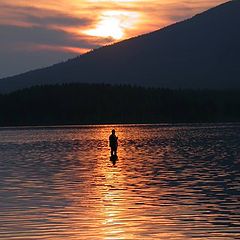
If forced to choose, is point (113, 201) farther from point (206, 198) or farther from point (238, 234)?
point (238, 234)

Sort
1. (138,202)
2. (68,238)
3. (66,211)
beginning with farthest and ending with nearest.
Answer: (138,202) → (66,211) → (68,238)

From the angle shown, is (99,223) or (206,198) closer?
(99,223)

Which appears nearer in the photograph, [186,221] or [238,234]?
[238,234]

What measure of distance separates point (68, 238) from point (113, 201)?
7.49 metres

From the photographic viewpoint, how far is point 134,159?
54344 mm

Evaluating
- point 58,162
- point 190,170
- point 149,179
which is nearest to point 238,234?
point 149,179

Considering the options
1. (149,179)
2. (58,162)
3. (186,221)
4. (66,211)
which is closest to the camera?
(186,221)

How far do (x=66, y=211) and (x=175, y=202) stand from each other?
12.7ft

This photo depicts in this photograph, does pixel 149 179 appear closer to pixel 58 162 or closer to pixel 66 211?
pixel 66 211

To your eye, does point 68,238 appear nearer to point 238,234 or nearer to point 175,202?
point 238,234

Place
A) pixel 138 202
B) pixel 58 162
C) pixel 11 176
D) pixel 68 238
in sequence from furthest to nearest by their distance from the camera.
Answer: pixel 58 162, pixel 11 176, pixel 138 202, pixel 68 238

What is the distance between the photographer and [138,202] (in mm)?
28828

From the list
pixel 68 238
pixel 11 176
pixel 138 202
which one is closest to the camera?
pixel 68 238

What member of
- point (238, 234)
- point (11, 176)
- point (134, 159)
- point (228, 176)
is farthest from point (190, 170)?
point (238, 234)
